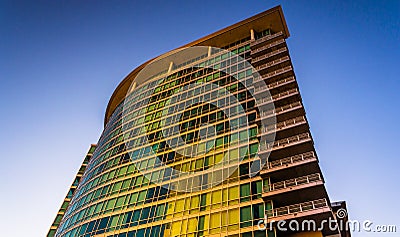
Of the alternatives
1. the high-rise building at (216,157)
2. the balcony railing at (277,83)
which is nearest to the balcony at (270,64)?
the high-rise building at (216,157)

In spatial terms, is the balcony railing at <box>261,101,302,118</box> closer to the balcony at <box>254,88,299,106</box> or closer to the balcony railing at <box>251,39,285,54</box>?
the balcony at <box>254,88,299,106</box>

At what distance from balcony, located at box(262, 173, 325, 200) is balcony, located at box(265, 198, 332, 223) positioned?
94cm

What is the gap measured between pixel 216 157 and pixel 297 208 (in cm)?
1008

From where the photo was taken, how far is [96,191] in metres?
38.8

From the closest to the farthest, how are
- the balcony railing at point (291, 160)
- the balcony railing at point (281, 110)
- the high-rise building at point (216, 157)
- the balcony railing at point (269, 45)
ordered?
the high-rise building at point (216, 157)
the balcony railing at point (291, 160)
the balcony railing at point (281, 110)
the balcony railing at point (269, 45)

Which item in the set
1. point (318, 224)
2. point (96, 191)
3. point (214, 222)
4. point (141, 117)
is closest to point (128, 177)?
point (96, 191)

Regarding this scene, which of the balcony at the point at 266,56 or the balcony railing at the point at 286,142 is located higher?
the balcony at the point at 266,56

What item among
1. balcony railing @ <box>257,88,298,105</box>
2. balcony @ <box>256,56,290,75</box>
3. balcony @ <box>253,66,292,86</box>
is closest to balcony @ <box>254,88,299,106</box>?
balcony railing @ <box>257,88,298,105</box>

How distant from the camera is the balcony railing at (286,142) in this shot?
2914cm

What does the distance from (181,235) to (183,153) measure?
1030cm

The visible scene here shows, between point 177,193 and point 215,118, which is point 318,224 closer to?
point 177,193

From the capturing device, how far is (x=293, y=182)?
1051 inches

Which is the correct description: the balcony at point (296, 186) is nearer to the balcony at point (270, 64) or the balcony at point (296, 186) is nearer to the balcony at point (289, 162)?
the balcony at point (289, 162)

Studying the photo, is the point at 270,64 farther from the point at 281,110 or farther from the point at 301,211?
the point at 301,211
